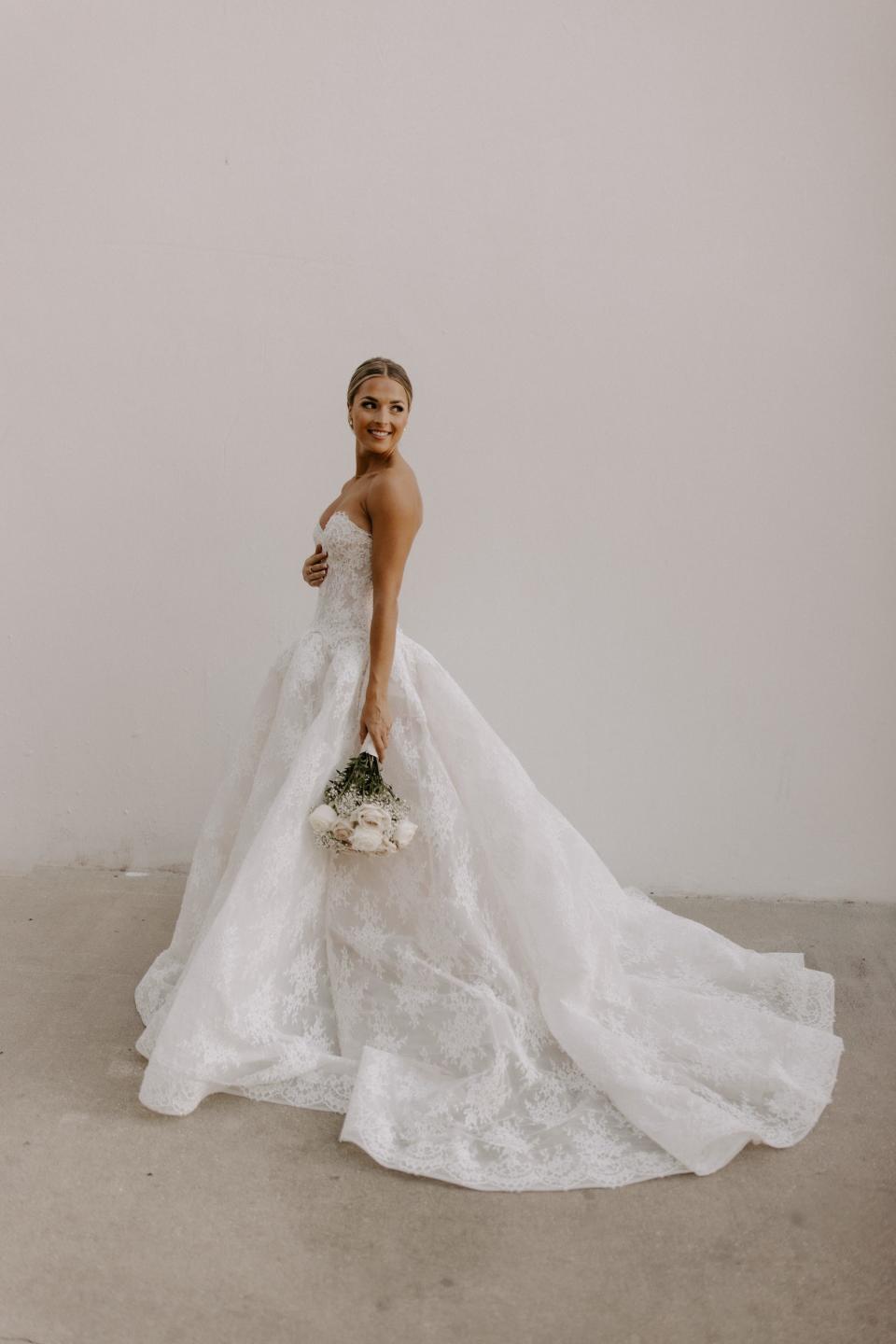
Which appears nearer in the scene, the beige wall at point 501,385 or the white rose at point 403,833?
the white rose at point 403,833

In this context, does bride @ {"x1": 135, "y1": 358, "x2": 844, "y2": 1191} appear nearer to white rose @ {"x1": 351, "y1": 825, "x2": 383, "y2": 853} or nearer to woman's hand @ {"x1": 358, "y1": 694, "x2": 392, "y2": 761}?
woman's hand @ {"x1": 358, "y1": 694, "x2": 392, "y2": 761}

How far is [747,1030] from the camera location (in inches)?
107

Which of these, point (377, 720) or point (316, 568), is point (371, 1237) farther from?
point (316, 568)

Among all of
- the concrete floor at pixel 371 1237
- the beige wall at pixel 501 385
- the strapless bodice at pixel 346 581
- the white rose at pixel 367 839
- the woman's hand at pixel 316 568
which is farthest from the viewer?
the beige wall at pixel 501 385

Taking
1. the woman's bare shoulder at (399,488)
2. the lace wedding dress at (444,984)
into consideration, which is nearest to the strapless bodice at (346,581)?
the lace wedding dress at (444,984)

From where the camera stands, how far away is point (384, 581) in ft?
8.91

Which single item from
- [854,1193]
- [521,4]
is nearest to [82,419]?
[521,4]

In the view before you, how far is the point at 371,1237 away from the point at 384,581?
1.41 meters

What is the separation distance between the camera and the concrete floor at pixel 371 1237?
1.88 metres

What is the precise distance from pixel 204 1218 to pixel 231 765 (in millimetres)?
1212

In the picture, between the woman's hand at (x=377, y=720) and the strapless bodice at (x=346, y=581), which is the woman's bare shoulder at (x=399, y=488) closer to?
the strapless bodice at (x=346, y=581)

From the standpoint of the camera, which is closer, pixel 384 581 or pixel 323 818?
pixel 323 818

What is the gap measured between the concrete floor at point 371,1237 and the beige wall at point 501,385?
1.32m

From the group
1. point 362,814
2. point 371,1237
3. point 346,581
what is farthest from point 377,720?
point 371,1237
